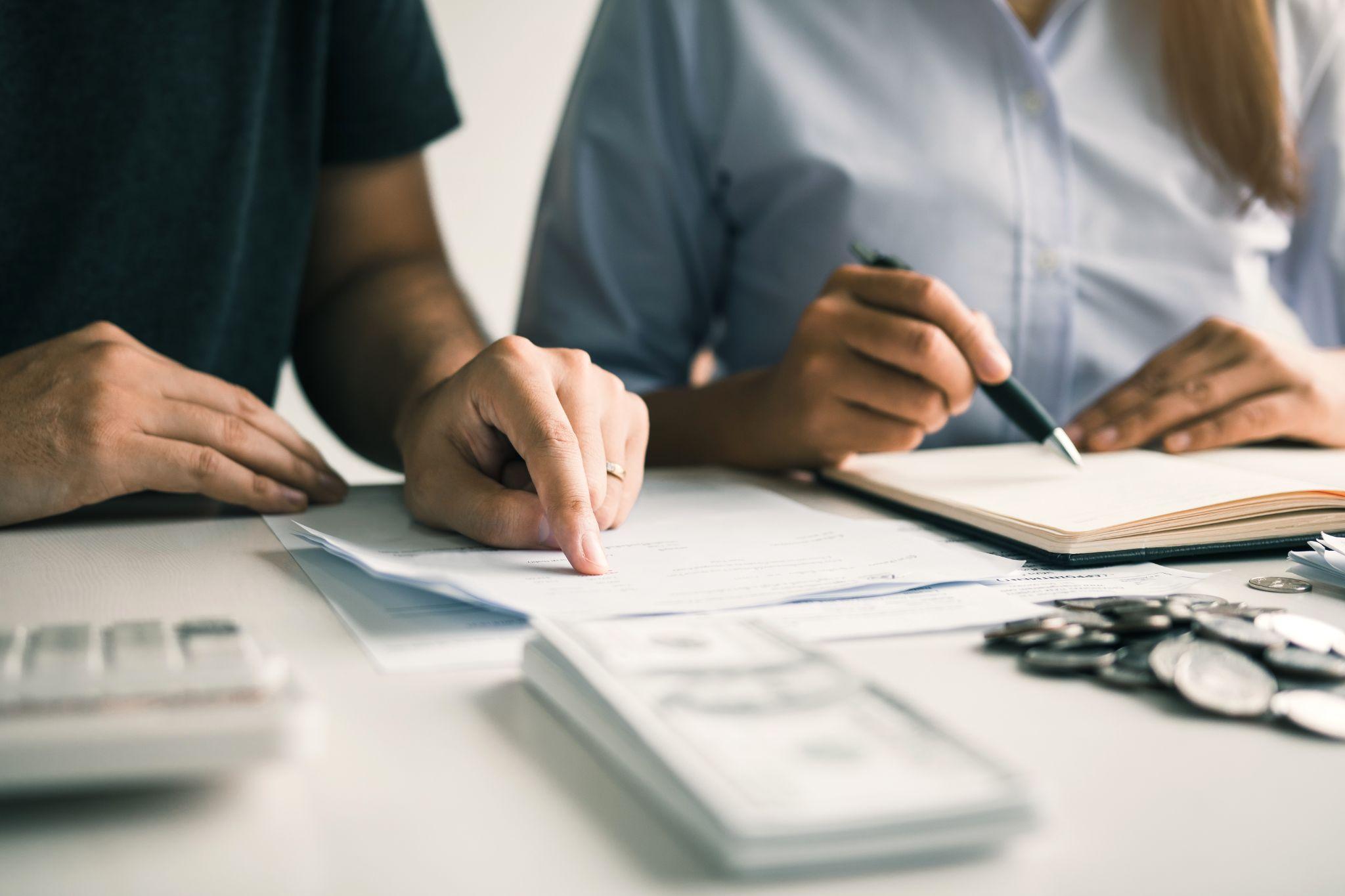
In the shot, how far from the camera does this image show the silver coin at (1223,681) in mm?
401

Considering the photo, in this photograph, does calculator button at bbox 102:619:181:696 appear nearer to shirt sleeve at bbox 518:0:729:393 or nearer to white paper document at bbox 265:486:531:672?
white paper document at bbox 265:486:531:672

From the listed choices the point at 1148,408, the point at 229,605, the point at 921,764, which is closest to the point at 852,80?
the point at 1148,408

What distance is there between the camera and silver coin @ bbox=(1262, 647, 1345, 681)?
0.42 metres

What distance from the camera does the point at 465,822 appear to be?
1.05 feet

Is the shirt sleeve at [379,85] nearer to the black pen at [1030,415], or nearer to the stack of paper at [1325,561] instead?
the black pen at [1030,415]

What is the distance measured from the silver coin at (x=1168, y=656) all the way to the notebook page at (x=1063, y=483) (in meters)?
0.16

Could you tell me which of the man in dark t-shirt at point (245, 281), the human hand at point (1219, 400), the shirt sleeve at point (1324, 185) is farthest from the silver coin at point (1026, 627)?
the shirt sleeve at point (1324, 185)

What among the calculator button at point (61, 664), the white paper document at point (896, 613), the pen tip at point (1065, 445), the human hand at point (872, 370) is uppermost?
the human hand at point (872, 370)

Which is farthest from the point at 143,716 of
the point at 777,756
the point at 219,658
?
the point at 777,756

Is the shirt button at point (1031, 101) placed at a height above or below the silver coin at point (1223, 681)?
above

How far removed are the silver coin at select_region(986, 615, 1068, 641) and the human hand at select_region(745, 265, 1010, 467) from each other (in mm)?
322

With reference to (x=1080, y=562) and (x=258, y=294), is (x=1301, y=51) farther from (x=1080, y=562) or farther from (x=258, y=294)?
(x=258, y=294)

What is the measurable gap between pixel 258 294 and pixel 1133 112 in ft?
2.91

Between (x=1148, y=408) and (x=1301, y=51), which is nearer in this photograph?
(x=1148, y=408)
